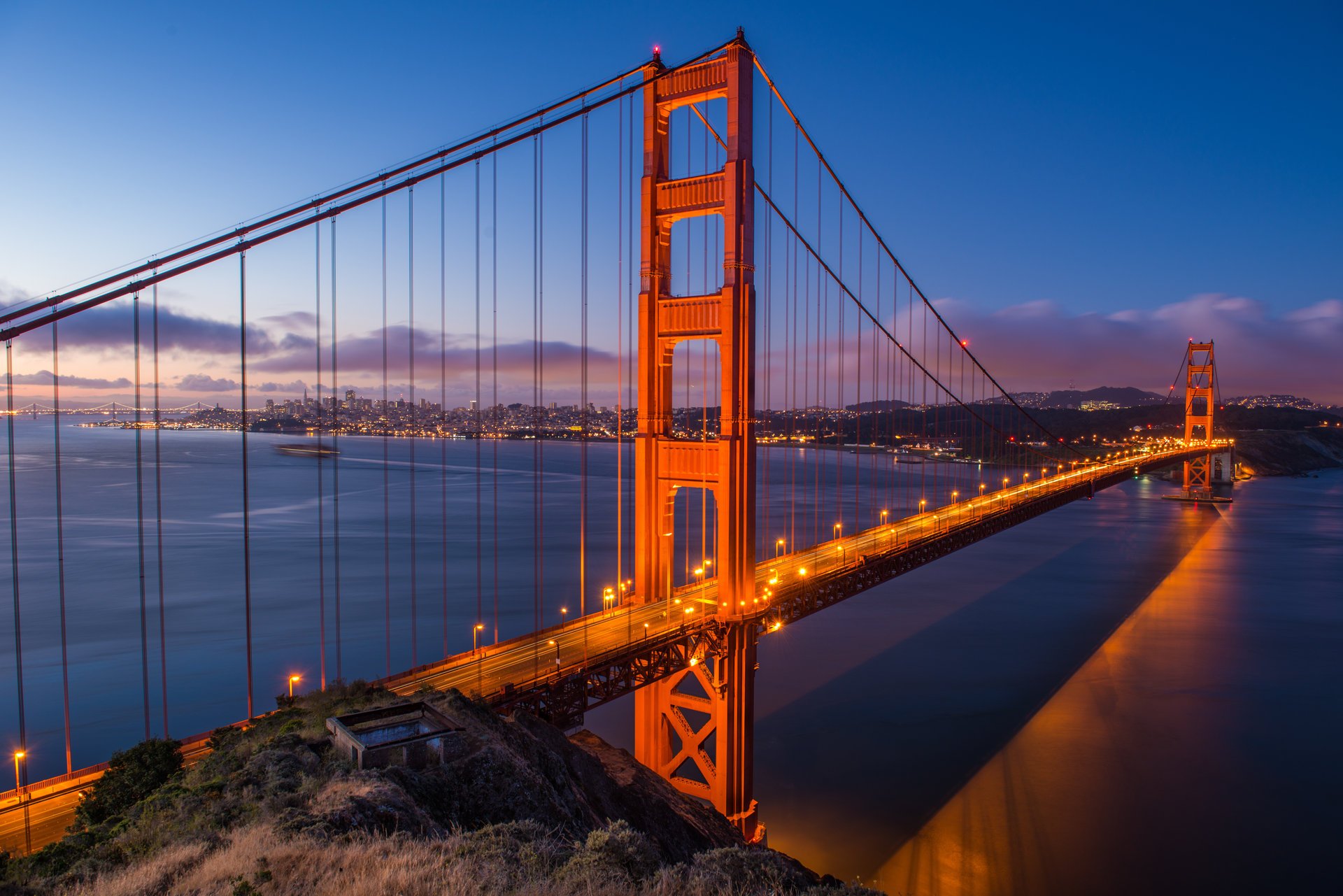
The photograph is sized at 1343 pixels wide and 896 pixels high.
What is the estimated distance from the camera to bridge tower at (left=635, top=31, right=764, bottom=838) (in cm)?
1266

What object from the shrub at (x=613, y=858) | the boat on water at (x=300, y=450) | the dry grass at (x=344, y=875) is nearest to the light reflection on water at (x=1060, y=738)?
the shrub at (x=613, y=858)

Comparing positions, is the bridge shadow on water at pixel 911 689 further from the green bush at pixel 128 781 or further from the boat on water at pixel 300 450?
the boat on water at pixel 300 450

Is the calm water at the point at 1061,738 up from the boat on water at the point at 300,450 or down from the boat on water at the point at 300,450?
down

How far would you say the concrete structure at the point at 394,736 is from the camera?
6.93 meters

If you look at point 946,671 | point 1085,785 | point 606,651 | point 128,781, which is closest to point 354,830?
point 128,781

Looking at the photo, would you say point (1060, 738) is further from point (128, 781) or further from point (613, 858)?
point (128, 781)

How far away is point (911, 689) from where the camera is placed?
67.1 feet

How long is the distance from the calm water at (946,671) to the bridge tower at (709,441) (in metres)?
1.73

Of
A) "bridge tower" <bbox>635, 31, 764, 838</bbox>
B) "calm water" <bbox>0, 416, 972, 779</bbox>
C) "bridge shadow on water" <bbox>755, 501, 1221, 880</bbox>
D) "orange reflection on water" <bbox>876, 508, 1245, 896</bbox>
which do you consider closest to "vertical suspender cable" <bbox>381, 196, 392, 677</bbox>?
"calm water" <bbox>0, 416, 972, 779</bbox>

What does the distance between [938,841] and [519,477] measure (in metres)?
73.3

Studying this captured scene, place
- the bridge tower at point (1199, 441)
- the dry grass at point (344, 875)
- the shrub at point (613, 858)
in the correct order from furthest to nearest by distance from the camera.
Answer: the bridge tower at point (1199, 441), the shrub at point (613, 858), the dry grass at point (344, 875)

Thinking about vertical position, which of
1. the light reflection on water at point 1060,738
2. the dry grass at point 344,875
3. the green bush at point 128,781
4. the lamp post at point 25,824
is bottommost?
the light reflection on water at point 1060,738

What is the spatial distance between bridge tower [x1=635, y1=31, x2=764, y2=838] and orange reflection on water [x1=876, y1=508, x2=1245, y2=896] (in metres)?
3.30

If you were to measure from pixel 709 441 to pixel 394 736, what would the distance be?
7439mm
